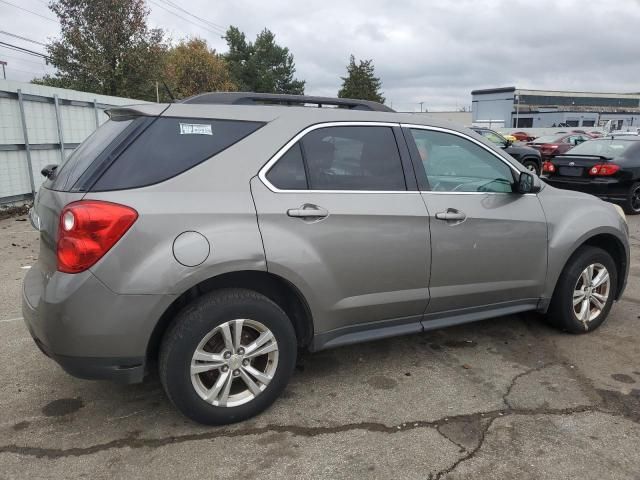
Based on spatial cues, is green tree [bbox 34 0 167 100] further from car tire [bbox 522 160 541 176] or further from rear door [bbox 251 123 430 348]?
rear door [bbox 251 123 430 348]

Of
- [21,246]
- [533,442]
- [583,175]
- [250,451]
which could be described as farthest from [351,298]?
[583,175]

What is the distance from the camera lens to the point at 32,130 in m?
10.5

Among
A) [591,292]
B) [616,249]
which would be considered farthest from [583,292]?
[616,249]

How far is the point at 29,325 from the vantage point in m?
2.88

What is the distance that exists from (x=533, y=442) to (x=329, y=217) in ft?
5.34

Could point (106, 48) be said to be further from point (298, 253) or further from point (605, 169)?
point (298, 253)

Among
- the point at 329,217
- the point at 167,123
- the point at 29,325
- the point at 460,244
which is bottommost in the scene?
the point at 29,325

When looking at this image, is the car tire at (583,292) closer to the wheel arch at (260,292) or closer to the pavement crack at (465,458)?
the pavement crack at (465,458)

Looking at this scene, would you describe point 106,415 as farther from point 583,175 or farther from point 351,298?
point 583,175

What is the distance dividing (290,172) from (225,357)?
1.08m

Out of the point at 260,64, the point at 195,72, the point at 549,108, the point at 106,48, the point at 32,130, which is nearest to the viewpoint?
the point at 32,130

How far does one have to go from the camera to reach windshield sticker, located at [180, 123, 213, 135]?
2.84 m

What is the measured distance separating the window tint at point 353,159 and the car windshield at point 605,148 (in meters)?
8.87

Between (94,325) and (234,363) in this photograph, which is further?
(234,363)
